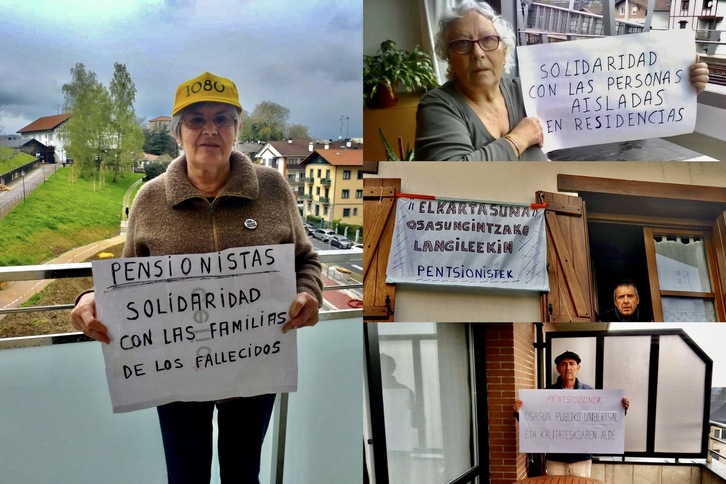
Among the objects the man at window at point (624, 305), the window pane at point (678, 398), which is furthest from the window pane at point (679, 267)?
the window pane at point (678, 398)

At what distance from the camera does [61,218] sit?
2998 mm

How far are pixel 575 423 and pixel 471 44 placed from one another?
2.01m

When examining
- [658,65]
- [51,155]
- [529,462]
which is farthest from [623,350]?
[51,155]

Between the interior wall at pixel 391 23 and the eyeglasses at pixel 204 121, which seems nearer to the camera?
the eyeglasses at pixel 204 121

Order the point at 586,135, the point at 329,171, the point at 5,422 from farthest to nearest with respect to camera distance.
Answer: the point at 586,135 → the point at 329,171 → the point at 5,422

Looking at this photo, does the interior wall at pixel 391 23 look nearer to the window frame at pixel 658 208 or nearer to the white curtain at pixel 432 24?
the white curtain at pixel 432 24

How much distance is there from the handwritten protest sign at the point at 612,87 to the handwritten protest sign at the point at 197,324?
1521mm

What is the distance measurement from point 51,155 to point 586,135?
246 centimetres

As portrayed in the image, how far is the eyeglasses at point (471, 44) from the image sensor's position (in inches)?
145

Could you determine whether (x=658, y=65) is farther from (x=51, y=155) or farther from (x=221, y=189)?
(x=51, y=155)

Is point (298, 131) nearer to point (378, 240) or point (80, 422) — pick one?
point (378, 240)

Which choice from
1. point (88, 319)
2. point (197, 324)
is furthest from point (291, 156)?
point (88, 319)

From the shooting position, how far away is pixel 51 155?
2994 millimetres

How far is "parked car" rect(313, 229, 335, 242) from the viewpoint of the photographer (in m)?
3.42
